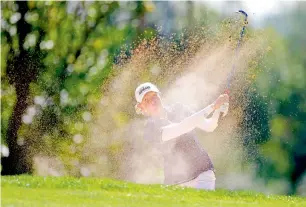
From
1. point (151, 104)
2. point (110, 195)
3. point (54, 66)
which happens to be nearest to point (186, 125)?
point (151, 104)

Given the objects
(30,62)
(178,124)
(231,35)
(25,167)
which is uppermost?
(30,62)

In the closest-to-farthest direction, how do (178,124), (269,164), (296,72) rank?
1. (178,124)
2. (296,72)
3. (269,164)

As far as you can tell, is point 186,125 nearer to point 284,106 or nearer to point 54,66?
point 54,66

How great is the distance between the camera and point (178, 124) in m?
8.42

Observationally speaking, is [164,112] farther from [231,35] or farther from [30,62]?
[30,62]

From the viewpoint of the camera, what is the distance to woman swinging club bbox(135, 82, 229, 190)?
8422 mm

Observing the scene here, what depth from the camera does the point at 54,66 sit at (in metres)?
19.2

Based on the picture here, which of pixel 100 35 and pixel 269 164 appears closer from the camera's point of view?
pixel 100 35

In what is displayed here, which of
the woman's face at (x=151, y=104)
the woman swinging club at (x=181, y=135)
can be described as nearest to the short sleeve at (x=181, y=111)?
the woman swinging club at (x=181, y=135)

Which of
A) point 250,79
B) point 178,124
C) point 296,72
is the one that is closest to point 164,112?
point 178,124

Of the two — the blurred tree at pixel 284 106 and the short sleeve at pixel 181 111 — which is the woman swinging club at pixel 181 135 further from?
the blurred tree at pixel 284 106

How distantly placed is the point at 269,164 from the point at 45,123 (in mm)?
10153

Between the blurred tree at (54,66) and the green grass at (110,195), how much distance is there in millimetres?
9835

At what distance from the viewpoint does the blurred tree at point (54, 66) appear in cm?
1820
